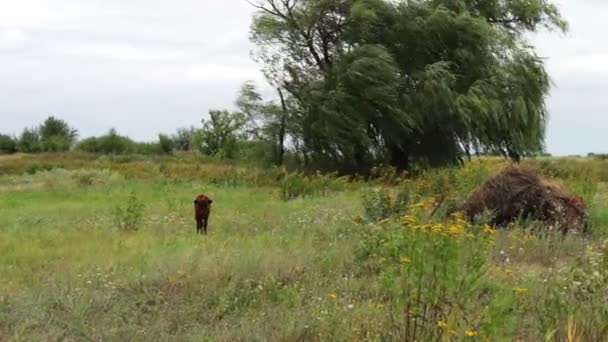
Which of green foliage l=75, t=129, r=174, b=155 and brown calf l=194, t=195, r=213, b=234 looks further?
green foliage l=75, t=129, r=174, b=155

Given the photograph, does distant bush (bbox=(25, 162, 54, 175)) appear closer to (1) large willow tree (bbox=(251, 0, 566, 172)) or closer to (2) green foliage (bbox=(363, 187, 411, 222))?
(1) large willow tree (bbox=(251, 0, 566, 172))

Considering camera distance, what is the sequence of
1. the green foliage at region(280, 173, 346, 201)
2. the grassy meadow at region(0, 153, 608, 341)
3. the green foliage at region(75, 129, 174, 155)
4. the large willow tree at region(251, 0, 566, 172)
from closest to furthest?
the grassy meadow at region(0, 153, 608, 341)
the green foliage at region(280, 173, 346, 201)
the large willow tree at region(251, 0, 566, 172)
the green foliage at region(75, 129, 174, 155)

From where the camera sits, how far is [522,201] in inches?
427

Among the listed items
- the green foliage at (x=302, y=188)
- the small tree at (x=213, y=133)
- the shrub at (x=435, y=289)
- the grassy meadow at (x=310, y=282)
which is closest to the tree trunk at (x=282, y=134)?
the green foliage at (x=302, y=188)

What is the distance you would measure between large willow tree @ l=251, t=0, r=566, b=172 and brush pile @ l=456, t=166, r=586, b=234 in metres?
17.4

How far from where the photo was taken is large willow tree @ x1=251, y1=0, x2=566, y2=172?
28578 millimetres

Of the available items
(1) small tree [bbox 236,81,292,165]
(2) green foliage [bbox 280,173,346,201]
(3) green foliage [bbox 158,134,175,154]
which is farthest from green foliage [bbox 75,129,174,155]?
(2) green foliage [bbox 280,173,346,201]

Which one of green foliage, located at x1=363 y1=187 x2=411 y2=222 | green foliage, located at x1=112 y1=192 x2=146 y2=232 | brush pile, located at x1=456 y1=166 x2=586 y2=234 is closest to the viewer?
green foliage, located at x1=363 y1=187 x2=411 y2=222

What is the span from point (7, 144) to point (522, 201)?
77336 mm

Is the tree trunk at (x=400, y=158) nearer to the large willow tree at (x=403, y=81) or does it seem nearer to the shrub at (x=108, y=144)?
the large willow tree at (x=403, y=81)

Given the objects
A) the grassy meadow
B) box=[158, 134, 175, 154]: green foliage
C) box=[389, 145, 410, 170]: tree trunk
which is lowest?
the grassy meadow

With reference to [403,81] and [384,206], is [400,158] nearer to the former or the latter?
[403,81]

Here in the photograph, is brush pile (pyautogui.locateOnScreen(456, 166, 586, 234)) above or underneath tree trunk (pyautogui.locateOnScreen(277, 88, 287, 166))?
underneath

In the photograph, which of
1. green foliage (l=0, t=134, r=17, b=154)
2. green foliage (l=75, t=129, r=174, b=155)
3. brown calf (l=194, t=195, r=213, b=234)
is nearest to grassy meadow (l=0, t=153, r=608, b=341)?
brown calf (l=194, t=195, r=213, b=234)
